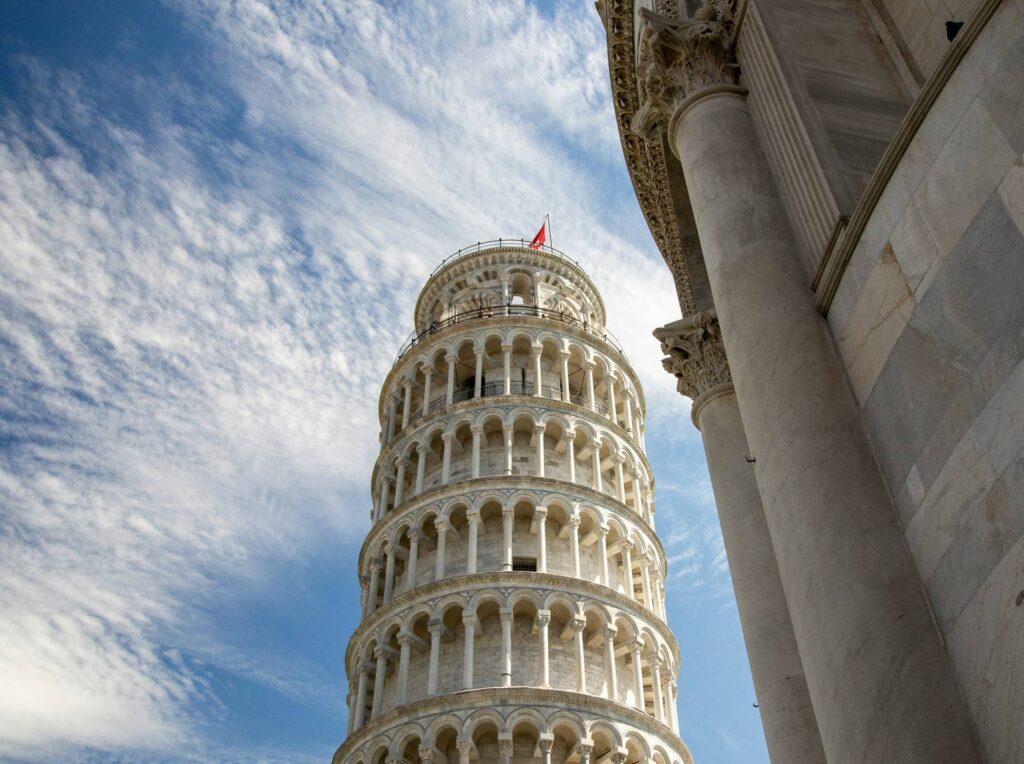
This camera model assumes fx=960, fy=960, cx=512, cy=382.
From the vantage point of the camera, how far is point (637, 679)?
3017 centimetres

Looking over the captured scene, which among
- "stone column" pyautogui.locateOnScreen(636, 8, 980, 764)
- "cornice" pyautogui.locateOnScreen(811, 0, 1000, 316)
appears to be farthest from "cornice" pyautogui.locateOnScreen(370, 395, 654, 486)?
"cornice" pyautogui.locateOnScreen(811, 0, 1000, 316)

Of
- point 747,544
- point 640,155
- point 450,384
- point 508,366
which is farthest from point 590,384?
point 747,544

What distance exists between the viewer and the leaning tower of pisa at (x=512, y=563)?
1080 inches

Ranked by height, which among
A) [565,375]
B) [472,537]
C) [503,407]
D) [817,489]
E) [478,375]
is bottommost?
[817,489]

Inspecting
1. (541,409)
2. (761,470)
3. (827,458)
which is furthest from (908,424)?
(541,409)

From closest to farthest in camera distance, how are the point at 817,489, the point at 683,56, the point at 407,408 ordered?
the point at 817,489 < the point at 683,56 < the point at 407,408

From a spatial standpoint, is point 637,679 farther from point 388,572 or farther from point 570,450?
point 388,572

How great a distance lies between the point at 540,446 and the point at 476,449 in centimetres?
232

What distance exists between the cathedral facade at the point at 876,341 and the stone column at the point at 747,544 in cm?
4

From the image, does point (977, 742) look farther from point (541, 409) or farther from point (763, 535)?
point (541, 409)

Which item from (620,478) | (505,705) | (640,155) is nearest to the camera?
(640,155)

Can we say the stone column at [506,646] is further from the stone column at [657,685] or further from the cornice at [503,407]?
the cornice at [503,407]

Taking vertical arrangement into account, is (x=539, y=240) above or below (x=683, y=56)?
above

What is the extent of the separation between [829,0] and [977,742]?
8203mm
